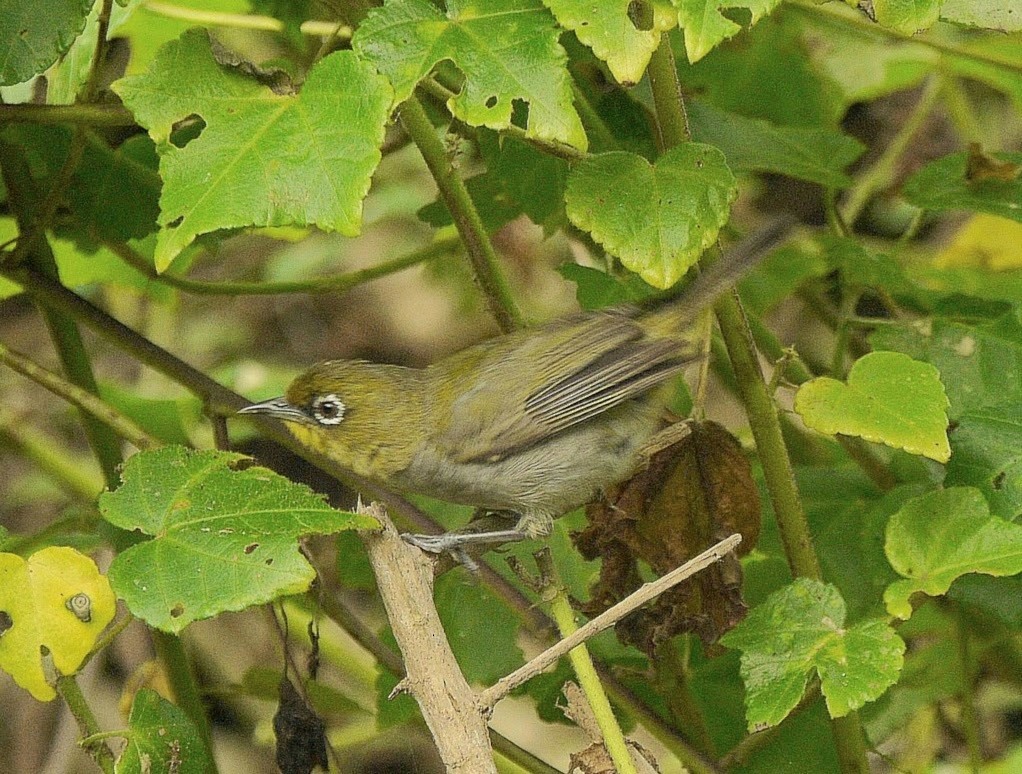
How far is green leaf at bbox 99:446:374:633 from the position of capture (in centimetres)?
187

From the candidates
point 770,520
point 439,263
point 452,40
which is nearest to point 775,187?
point 439,263

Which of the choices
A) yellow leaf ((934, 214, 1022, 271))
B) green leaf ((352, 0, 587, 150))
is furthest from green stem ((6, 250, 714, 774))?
yellow leaf ((934, 214, 1022, 271))

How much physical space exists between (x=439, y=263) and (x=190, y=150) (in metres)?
1.97

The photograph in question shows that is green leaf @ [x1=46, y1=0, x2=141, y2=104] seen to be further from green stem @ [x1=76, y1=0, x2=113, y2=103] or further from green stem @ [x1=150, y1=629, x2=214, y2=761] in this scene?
green stem @ [x1=150, y1=629, x2=214, y2=761]

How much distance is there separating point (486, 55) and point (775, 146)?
1044mm

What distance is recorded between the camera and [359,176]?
6.06ft

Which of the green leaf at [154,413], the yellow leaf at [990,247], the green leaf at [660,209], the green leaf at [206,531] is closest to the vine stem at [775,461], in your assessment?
the green leaf at [660,209]

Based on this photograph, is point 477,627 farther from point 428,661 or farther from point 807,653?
point 428,661

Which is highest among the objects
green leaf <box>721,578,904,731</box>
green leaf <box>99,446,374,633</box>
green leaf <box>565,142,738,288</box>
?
green leaf <box>565,142,738,288</box>

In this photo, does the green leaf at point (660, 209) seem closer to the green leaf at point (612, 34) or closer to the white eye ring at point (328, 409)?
the green leaf at point (612, 34)

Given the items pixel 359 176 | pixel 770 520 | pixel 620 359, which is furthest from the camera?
pixel 770 520

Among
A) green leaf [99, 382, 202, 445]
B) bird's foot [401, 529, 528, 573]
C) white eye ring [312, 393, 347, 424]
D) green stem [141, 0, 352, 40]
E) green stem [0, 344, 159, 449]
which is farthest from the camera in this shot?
green leaf [99, 382, 202, 445]

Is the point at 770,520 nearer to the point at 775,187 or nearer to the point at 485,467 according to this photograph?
the point at 485,467

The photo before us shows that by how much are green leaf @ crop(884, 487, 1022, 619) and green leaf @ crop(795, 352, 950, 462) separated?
16 cm
